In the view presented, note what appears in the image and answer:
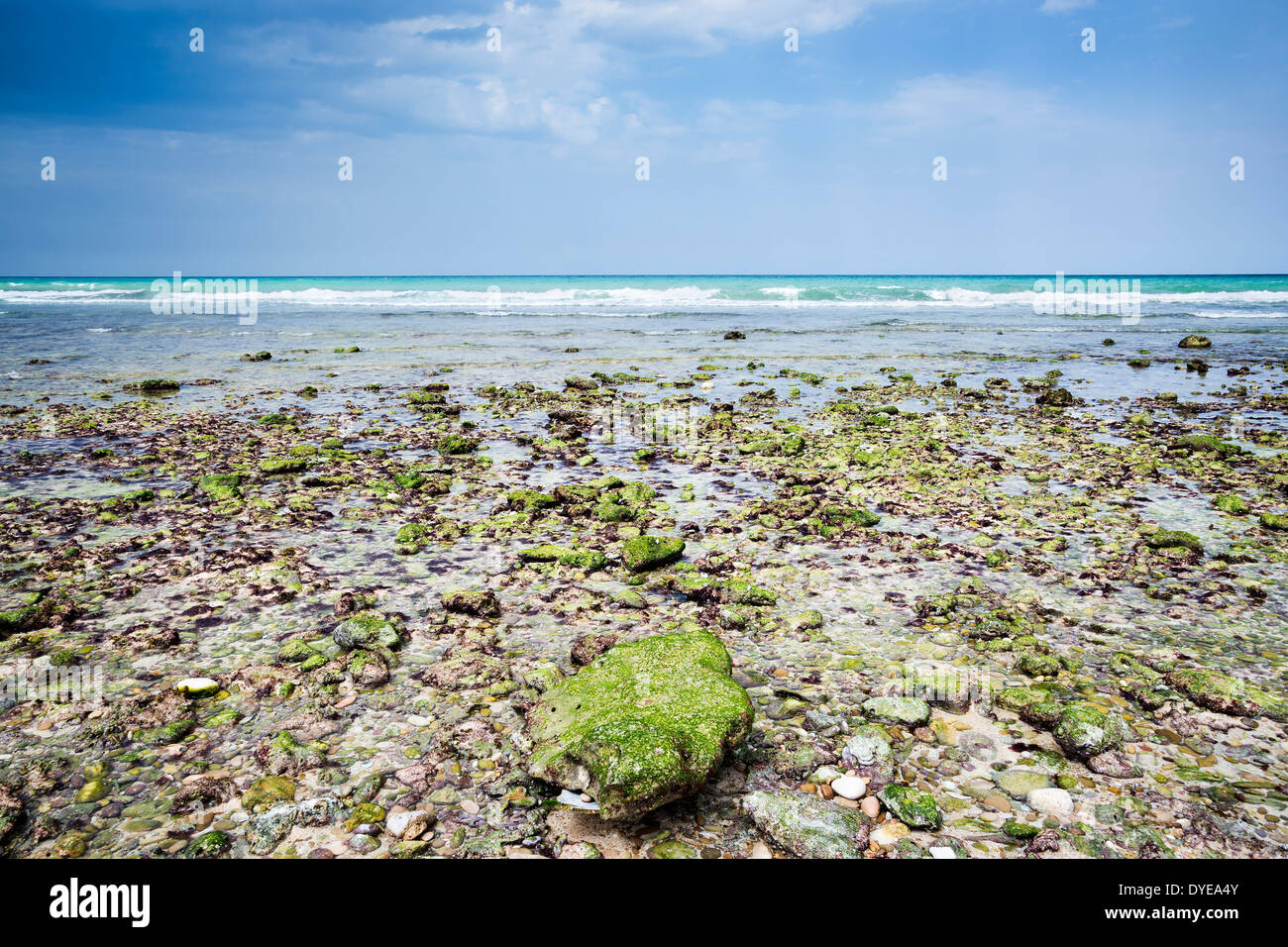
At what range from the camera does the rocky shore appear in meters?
3.21

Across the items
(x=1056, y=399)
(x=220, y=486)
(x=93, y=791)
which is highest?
(x=1056, y=399)

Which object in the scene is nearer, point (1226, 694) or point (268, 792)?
point (268, 792)

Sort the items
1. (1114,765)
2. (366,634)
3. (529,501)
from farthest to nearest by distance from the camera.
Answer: (529,501)
(366,634)
(1114,765)

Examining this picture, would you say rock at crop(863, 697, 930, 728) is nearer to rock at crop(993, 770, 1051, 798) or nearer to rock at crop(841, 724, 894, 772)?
rock at crop(841, 724, 894, 772)

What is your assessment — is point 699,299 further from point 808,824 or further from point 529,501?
point 808,824

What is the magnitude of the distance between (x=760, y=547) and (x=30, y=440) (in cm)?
1107

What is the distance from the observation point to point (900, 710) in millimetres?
4008

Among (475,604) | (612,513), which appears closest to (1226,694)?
(475,604)

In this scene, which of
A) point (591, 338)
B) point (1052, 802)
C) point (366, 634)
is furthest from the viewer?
point (591, 338)

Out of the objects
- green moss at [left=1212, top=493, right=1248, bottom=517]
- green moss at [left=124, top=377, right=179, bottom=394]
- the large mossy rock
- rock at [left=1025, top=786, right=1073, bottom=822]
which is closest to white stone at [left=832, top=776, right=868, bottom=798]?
the large mossy rock

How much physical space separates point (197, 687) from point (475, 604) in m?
1.79

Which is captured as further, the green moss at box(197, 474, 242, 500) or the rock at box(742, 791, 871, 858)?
the green moss at box(197, 474, 242, 500)

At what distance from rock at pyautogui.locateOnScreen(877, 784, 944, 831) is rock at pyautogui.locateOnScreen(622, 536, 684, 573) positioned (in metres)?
2.99

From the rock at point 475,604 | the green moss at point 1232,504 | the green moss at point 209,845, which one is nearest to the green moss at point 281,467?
the rock at point 475,604
